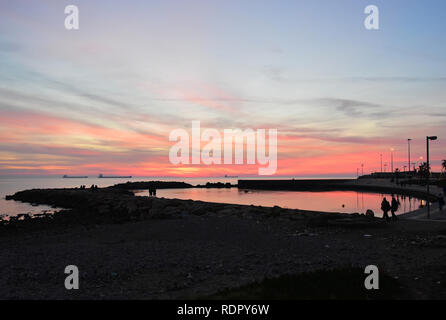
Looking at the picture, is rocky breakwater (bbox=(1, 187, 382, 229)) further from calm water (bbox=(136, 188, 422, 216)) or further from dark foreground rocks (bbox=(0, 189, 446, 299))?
calm water (bbox=(136, 188, 422, 216))

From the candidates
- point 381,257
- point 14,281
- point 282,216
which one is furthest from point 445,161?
point 14,281

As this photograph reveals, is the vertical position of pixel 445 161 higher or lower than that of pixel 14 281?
higher

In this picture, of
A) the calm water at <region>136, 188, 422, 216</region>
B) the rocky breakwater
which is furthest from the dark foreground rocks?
the calm water at <region>136, 188, 422, 216</region>

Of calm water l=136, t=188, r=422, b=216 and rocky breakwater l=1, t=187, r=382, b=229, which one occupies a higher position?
rocky breakwater l=1, t=187, r=382, b=229

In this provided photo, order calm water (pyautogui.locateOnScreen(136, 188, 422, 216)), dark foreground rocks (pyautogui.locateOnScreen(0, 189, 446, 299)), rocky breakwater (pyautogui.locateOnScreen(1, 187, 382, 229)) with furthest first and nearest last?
calm water (pyautogui.locateOnScreen(136, 188, 422, 216))
rocky breakwater (pyautogui.locateOnScreen(1, 187, 382, 229))
dark foreground rocks (pyautogui.locateOnScreen(0, 189, 446, 299))

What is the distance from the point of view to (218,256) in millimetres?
14391

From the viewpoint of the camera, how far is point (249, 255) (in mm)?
14531

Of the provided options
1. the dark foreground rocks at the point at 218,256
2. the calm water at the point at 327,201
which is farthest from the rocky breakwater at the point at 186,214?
the calm water at the point at 327,201

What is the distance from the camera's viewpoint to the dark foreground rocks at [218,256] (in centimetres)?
1014

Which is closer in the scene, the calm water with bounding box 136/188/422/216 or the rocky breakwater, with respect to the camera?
the rocky breakwater

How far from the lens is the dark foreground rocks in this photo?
10.1 meters

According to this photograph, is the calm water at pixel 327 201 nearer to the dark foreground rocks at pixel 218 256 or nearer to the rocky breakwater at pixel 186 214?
the rocky breakwater at pixel 186 214
